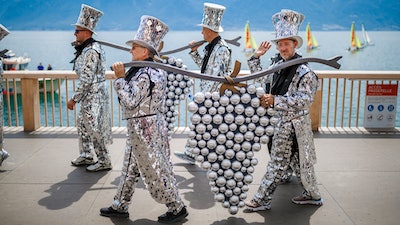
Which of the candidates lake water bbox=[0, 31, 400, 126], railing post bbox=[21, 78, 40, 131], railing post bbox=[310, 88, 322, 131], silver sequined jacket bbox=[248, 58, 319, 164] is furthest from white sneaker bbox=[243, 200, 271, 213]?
railing post bbox=[21, 78, 40, 131]

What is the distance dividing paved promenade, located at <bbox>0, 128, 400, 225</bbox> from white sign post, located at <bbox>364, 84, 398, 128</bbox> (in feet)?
2.75

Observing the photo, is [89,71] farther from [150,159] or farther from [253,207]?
[253,207]

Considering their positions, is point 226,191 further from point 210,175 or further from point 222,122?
point 222,122

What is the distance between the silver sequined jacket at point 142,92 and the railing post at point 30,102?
4.30 m

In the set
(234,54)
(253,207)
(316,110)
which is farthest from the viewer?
(234,54)

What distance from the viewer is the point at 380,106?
800 centimetres

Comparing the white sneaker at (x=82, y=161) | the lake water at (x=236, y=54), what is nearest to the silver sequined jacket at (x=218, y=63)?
the lake water at (x=236, y=54)

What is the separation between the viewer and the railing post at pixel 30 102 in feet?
25.6

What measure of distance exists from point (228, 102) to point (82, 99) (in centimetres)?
225

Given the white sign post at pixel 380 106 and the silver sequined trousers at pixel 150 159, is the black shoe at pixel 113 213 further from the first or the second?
the white sign post at pixel 380 106

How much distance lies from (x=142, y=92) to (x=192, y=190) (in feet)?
5.53

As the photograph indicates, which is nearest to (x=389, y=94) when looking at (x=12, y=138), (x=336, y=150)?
(x=336, y=150)

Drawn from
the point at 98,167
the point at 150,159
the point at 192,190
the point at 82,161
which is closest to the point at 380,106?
the point at 192,190

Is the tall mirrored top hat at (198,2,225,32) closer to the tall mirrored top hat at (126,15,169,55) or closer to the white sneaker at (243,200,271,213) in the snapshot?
the tall mirrored top hat at (126,15,169,55)
